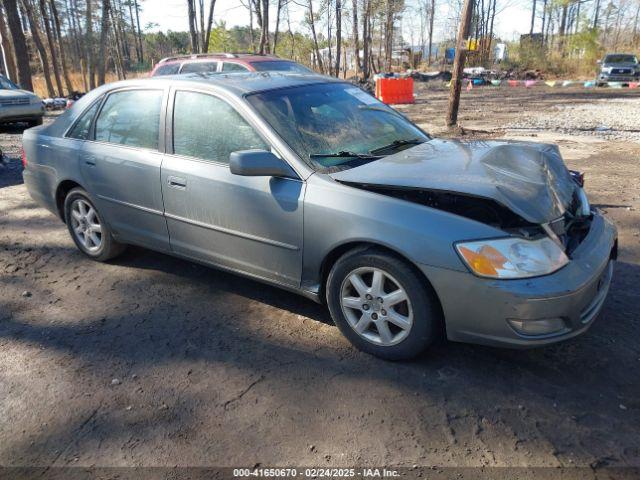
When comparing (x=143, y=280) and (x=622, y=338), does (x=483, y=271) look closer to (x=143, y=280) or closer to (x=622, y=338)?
(x=622, y=338)

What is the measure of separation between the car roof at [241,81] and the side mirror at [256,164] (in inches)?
25.6

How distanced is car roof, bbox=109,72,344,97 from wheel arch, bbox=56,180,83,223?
0.99 m

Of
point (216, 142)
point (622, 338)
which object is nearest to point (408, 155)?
point (216, 142)

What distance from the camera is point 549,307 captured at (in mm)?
2590

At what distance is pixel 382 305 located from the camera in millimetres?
2973

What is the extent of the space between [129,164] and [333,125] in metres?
1.66

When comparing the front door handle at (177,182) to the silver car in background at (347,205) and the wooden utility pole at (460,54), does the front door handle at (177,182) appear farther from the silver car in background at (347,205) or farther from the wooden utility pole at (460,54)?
the wooden utility pole at (460,54)

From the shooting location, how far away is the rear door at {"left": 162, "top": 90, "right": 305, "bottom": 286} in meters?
3.29

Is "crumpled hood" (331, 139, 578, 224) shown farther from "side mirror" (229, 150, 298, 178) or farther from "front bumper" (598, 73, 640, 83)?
"front bumper" (598, 73, 640, 83)

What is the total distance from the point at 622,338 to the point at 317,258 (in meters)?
2.01

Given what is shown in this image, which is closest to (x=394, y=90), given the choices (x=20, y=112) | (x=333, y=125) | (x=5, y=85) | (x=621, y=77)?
(x=20, y=112)

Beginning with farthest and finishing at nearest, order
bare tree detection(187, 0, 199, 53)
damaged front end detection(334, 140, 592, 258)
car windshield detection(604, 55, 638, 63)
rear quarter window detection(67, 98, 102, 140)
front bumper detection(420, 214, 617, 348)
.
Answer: car windshield detection(604, 55, 638, 63) → bare tree detection(187, 0, 199, 53) → rear quarter window detection(67, 98, 102, 140) → damaged front end detection(334, 140, 592, 258) → front bumper detection(420, 214, 617, 348)

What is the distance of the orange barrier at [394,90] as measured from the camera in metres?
18.7

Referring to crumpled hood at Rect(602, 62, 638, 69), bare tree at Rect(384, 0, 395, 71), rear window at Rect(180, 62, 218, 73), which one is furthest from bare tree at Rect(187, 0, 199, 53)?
crumpled hood at Rect(602, 62, 638, 69)
